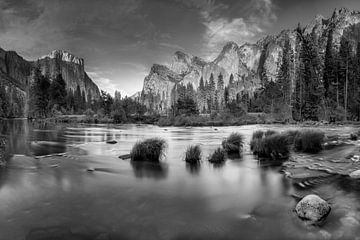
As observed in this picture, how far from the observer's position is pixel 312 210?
22.0 ft

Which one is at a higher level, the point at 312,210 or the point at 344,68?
the point at 344,68

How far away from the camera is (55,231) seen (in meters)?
6.06

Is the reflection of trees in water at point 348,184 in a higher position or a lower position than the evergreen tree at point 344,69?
lower

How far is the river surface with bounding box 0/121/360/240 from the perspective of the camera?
610cm

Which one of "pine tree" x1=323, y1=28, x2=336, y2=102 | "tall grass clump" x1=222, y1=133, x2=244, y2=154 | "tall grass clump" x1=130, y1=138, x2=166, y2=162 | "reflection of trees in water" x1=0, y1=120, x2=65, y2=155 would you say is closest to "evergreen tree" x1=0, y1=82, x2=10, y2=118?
"reflection of trees in water" x1=0, y1=120, x2=65, y2=155

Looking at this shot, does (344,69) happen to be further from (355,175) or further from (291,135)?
(355,175)

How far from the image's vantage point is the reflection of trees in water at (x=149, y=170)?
1201 centimetres

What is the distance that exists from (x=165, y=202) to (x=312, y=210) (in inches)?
178

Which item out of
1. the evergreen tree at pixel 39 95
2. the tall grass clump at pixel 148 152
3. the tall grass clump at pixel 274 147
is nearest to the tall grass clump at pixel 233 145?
the tall grass clump at pixel 274 147

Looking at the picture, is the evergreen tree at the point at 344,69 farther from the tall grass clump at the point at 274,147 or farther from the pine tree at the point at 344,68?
the tall grass clump at the point at 274,147

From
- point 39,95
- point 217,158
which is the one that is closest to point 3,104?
point 39,95

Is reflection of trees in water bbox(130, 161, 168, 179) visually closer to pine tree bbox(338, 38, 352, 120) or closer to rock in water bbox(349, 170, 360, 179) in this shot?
rock in water bbox(349, 170, 360, 179)

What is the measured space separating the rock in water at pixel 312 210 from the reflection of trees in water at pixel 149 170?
21.4ft

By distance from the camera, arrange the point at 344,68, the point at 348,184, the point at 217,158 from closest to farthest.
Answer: the point at 348,184, the point at 217,158, the point at 344,68
